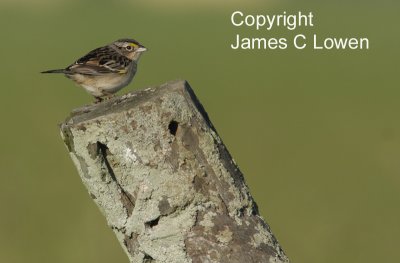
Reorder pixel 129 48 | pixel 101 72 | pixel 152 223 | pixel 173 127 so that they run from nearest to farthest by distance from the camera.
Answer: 1. pixel 173 127
2. pixel 152 223
3. pixel 101 72
4. pixel 129 48

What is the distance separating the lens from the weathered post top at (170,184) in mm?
5391

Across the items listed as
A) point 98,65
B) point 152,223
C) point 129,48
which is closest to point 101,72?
point 98,65

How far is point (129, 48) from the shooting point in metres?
12.0

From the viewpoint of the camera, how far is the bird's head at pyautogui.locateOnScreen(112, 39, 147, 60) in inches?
463

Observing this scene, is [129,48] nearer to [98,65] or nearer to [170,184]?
[98,65]

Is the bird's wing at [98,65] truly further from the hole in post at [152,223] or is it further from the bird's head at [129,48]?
the hole in post at [152,223]

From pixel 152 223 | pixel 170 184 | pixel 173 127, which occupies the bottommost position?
pixel 152 223

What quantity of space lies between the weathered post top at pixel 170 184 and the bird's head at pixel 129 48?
242 inches

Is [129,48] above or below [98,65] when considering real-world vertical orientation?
above

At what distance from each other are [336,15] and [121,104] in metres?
30.0

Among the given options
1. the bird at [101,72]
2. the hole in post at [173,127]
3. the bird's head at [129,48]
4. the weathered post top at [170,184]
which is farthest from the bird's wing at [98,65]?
the hole in post at [173,127]

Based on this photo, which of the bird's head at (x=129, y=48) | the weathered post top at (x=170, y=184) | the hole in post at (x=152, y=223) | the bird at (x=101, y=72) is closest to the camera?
the weathered post top at (x=170, y=184)

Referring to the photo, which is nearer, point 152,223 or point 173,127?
point 173,127

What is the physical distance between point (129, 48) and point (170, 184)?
669cm
